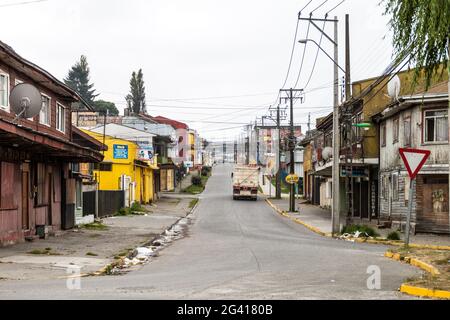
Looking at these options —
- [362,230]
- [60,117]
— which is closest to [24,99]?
[60,117]

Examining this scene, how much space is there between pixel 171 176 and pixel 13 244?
66.4 metres

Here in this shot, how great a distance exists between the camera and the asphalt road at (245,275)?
10992 mm

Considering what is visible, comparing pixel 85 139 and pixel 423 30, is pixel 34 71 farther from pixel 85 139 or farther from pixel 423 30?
pixel 423 30

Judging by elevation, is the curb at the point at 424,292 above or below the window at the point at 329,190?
below

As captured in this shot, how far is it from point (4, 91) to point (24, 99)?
1616mm

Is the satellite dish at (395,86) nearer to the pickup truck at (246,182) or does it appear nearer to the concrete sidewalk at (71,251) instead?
the concrete sidewalk at (71,251)

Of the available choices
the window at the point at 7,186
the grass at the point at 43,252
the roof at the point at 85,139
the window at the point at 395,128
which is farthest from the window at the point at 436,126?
the roof at the point at 85,139

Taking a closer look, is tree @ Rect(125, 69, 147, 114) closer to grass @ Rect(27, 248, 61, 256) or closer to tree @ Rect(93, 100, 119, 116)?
tree @ Rect(93, 100, 119, 116)

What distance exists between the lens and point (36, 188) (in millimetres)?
24641

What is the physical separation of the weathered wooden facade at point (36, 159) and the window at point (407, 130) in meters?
14.1

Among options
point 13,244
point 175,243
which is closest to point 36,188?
point 13,244

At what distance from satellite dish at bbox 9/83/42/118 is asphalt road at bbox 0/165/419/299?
19.8 ft

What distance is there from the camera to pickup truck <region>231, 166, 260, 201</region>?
207ft
